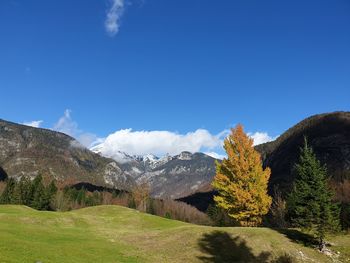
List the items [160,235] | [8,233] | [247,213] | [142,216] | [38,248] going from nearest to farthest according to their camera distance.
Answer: [38,248] → [8,233] → [160,235] → [247,213] → [142,216]

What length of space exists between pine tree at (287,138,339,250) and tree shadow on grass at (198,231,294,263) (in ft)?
13.8

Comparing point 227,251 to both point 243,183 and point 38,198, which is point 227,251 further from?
point 38,198

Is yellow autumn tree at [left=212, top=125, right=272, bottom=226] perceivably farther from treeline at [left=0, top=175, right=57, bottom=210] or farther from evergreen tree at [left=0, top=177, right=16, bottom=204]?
evergreen tree at [left=0, top=177, right=16, bottom=204]

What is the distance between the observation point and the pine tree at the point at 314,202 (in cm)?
3581

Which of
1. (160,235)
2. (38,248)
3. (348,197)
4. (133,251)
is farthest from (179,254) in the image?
(348,197)

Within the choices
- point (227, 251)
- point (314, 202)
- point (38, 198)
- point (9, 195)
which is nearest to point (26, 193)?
point (38, 198)

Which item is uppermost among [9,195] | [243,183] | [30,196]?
[9,195]

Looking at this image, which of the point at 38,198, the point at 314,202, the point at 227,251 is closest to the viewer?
the point at 314,202

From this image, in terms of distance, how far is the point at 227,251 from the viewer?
37.3m

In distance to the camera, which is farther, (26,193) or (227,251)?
(26,193)

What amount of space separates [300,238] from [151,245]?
16.0 m

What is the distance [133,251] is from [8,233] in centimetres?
1223

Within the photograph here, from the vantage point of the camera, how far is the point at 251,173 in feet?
156

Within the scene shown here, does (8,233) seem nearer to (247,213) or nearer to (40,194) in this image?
(247,213)
